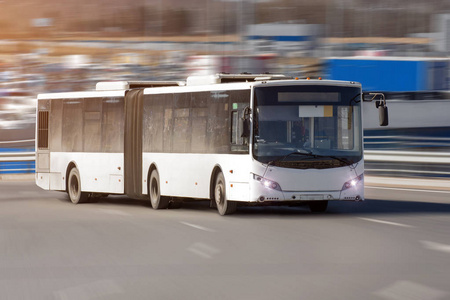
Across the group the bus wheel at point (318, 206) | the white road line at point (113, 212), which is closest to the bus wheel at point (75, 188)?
the white road line at point (113, 212)

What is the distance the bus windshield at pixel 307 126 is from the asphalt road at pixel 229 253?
100 cm

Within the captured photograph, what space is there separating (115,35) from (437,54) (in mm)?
39349

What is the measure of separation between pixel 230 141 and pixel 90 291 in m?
10.4

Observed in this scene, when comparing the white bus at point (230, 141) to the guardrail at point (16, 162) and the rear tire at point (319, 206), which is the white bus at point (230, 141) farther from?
the guardrail at point (16, 162)

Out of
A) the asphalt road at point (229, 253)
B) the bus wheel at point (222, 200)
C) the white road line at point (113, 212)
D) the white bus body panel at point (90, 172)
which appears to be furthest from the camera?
the white bus body panel at point (90, 172)

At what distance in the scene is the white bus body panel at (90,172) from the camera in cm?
2427

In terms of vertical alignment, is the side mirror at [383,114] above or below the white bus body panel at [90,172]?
above

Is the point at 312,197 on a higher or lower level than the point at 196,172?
lower

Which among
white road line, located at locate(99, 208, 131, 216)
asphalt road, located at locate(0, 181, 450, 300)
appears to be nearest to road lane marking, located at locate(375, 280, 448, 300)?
asphalt road, located at locate(0, 181, 450, 300)

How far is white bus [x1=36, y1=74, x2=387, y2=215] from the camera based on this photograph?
18.8 metres

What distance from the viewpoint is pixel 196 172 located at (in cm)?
2088

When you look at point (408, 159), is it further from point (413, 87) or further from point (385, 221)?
point (413, 87)

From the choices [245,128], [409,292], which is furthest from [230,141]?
[409,292]

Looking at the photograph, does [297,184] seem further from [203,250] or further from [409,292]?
[409,292]
